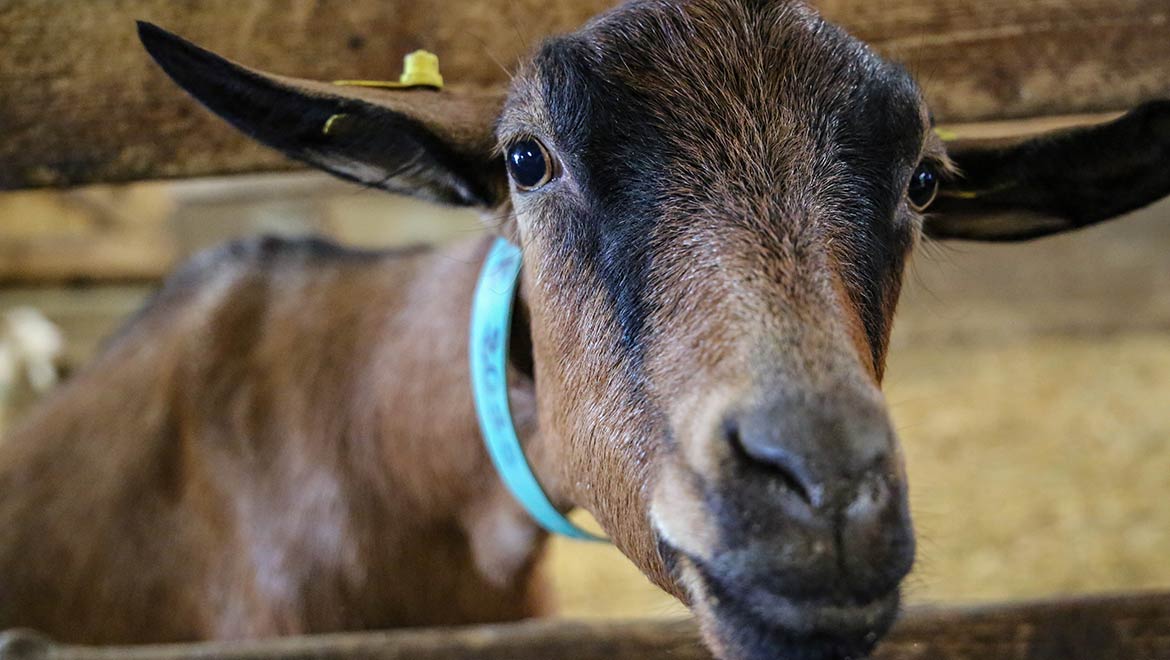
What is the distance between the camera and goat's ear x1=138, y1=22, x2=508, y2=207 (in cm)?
158

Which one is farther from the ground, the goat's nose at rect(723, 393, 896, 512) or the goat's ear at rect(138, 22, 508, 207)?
the goat's ear at rect(138, 22, 508, 207)

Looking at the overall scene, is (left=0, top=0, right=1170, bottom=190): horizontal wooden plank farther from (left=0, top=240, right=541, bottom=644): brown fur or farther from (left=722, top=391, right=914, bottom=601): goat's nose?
(left=722, top=391, right=914, bottom=601): goat's nose

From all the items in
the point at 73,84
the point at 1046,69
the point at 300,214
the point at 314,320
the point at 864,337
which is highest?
the point at 73,84

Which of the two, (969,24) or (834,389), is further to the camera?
(969,24)

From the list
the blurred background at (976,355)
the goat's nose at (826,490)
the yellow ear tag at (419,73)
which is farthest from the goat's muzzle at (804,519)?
the blurred background at (976,355)

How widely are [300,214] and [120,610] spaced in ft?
18.0

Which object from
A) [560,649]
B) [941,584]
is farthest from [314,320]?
[941,584]

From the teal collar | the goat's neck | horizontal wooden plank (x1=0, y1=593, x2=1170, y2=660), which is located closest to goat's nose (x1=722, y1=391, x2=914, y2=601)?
horizontal wooden plank (x1=0, y1=593, x2=1170, y2=660)

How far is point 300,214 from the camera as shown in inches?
301

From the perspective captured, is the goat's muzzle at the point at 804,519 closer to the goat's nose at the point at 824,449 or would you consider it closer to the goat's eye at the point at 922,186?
the goat's nose at the point at 824,449

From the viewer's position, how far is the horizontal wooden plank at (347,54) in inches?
74.4

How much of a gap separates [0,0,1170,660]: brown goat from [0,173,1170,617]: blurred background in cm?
210

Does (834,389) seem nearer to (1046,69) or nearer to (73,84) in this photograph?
(1046,69)

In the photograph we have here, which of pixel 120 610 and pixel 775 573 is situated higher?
Answer: pixel 775 573
